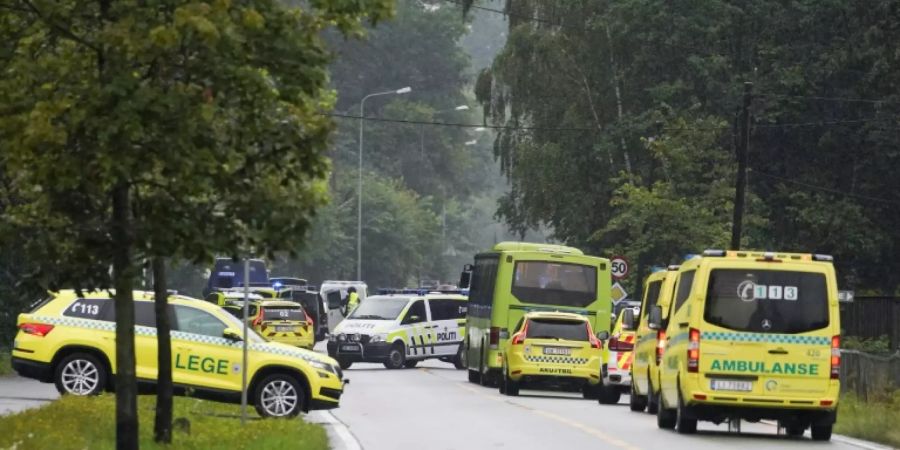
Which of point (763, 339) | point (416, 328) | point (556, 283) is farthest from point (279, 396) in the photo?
point (416, 328)

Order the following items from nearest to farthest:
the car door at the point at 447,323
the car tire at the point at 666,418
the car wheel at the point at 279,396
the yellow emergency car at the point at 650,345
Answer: the car tire at the point at 666,418
the car wheel at the point at 279,396
the yellow emergency car at the point at 650,345
the car door at the point at 447,323

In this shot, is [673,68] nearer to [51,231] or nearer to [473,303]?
[473,303]

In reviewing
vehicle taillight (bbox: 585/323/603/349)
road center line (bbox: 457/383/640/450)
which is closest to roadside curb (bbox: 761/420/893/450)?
road center line (bbox: 457/383/640/450)

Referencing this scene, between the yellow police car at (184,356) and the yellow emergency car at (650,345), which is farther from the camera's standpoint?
the yellow emergency car at (650,345)

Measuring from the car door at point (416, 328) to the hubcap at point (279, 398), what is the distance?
21492 mm

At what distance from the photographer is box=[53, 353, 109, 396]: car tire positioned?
85.9 feet

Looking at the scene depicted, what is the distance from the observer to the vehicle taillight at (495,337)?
38.2 metres

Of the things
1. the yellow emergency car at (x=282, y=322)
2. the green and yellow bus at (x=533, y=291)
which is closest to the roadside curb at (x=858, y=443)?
the green and yellow bus at (x=533, y=291)

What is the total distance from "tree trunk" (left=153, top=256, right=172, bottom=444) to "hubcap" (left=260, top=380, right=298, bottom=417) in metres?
5.71

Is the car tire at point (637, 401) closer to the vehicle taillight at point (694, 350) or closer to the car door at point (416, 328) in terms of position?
the vehicle taillight at point (694, 350)

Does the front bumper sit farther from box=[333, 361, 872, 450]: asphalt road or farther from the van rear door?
the van rear door

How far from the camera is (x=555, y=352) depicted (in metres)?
34.1

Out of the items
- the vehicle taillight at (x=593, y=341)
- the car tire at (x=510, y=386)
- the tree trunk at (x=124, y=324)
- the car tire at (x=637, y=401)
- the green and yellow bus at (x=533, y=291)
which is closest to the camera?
the tree trunk at (x=124, y=324)

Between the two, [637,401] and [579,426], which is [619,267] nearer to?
[637,401]
